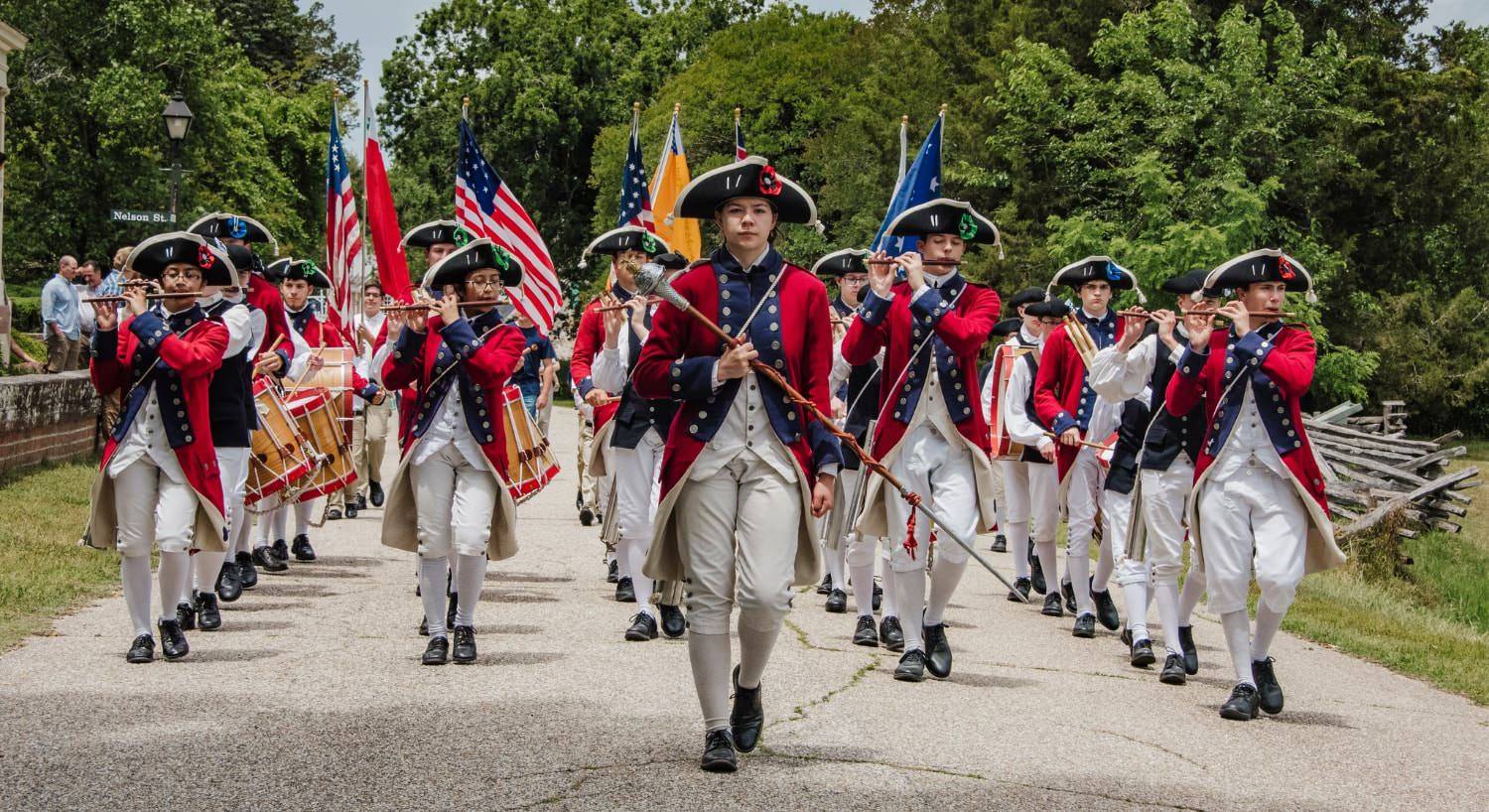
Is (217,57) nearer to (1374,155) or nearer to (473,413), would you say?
(1374,155)

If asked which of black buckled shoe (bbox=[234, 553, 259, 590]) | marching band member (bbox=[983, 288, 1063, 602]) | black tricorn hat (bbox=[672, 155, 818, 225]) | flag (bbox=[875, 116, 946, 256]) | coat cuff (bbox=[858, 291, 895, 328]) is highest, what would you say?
flag (bbox=[875, 116, 946, 256])

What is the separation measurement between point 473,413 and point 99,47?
43879 millimetres

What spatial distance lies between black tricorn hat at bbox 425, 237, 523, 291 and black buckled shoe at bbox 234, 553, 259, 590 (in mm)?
3817

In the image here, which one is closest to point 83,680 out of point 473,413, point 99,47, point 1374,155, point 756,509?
point 473,413

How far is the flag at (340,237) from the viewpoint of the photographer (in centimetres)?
1528

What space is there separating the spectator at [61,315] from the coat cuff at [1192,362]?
17198 millimetres

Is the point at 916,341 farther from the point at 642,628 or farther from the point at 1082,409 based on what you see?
the point at 1082,409

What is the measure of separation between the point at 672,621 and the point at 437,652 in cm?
188

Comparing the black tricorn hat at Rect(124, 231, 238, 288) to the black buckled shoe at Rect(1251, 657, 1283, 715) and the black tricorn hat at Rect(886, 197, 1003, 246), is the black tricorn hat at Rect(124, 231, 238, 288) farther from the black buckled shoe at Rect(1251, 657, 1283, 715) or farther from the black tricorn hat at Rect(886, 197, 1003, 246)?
the black buckled shoe at Rect(1251, 657, 1283, 715)

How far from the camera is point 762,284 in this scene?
6711 millimetres

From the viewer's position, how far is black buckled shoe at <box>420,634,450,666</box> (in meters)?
8.45

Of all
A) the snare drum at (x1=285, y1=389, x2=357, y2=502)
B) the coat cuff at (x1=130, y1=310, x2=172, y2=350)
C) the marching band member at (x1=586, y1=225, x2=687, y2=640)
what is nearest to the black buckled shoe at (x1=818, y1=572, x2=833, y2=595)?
the marching band member at (x1=586, y1=225, x2=687, y2=640)

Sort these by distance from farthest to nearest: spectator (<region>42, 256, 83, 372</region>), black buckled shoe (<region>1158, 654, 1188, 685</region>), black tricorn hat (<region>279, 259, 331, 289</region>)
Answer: spectator (<region>42, 256, 83, 372</region>)
black tricorn hat (<region>279, 259, 331, 289</region>)
black buckled shoe (<region>1158, 654, 1188, 685</region>)

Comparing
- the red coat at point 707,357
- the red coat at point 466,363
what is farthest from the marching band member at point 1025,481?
the red coat at point 707,357
